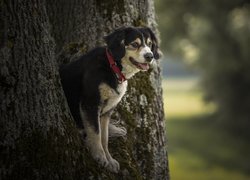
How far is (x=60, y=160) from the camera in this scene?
4.91 meters

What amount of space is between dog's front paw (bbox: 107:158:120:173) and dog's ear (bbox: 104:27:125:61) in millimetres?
1078

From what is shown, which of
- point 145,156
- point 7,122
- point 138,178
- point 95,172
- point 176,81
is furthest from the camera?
point 176,81

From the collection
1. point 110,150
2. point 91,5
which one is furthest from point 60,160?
point 91,5

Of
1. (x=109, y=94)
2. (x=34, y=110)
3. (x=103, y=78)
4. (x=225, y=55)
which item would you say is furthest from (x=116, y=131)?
(x=225, y=55)

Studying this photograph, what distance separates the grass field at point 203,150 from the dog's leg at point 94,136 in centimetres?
1325

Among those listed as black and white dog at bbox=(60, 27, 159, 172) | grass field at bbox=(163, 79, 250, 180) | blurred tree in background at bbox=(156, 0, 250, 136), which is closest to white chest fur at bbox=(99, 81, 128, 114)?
black and white dog at bbox=(60, 27, 159, 172)

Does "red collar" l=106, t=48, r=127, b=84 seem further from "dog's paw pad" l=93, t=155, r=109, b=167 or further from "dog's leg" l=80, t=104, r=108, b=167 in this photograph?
"dog's paw pad" l=93, t=155, r=109, b=167

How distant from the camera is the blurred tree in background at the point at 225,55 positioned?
2342 cm

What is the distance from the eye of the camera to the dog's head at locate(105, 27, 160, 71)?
5316mm

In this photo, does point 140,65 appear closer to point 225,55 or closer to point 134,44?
point 134,44

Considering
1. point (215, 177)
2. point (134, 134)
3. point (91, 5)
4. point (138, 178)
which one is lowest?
point (215, 177)

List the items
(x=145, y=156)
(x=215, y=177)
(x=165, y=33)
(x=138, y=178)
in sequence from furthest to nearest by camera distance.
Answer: (x=165, y=33) < (x=215, y=177) < (x=145, y=156) < (x=138, y=178)

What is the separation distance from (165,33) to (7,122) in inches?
1006

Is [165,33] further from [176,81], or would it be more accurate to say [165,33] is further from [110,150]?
[176,81]
